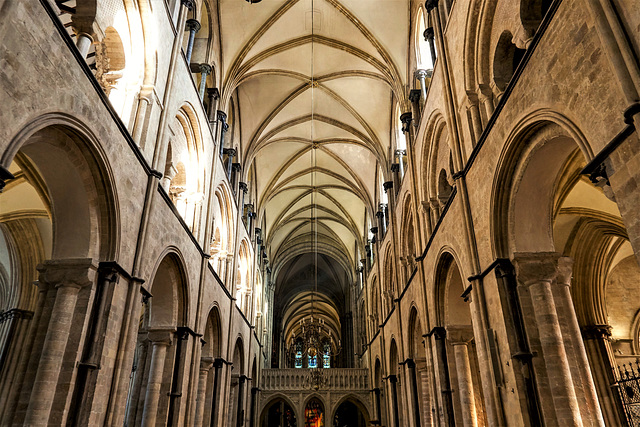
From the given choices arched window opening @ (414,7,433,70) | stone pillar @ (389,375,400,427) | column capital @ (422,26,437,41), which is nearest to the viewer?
column capital @ (422,26,437,41)

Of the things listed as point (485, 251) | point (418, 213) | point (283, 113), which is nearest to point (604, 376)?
point (418, 213)

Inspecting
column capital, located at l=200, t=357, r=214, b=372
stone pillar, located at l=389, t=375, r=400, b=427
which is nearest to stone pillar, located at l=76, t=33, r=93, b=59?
column capital, located at l=200, t=357, r=214, b=372

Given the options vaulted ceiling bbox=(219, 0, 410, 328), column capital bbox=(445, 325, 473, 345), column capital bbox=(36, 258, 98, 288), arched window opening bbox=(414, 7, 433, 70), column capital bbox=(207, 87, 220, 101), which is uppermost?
vaulted ceiling bbox=(219, 0, 410, 328)

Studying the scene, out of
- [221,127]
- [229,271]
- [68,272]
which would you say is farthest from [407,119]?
[68,272]

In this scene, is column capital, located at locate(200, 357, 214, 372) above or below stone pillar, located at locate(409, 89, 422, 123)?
below

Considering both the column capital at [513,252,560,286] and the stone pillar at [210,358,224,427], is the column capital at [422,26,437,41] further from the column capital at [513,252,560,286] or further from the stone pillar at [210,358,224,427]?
the stone pillar at [210,358,224,427]

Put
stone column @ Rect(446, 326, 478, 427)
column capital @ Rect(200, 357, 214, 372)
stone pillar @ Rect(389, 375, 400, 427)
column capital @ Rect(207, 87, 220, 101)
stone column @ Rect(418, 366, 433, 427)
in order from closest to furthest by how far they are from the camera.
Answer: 1. stone column @ Rect(446, 326, 478, 427)
2. stone column @ Rect(418, 366, 433, 427)
3. column capital @ Rect(200, 357, 214, 372)
4. column capital @ Rect(207, 87, 220, 101)
5. stone pillar @ Rect(389, 375, 400, 427)

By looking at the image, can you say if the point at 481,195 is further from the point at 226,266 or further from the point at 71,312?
the point at 226,266

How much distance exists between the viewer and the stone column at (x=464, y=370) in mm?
10883

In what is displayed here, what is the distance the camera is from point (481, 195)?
28.3ft

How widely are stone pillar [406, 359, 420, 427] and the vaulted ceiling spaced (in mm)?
7557

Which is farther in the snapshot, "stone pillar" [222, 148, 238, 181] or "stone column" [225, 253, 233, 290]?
"stone pillar" [222, 148, 238, 181]

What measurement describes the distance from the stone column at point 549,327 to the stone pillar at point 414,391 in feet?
29.1

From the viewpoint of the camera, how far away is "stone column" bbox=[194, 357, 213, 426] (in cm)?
1409
